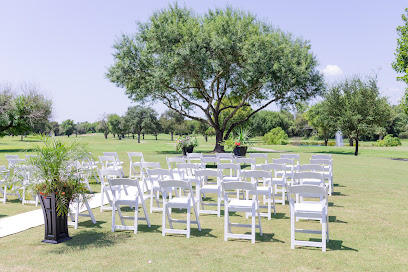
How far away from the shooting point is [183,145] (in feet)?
61.8

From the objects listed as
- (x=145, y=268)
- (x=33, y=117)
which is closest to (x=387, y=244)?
(x=145, y=268)

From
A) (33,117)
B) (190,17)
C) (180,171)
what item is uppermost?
(190,17)

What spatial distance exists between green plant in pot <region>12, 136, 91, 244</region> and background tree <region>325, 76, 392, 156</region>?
29.5 metres

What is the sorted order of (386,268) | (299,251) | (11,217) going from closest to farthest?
(386,268) < (299,251) < (11,217)

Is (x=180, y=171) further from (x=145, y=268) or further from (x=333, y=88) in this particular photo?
(x=333, y=88)

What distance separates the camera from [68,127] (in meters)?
120

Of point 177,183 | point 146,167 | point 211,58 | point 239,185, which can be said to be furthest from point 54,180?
point 211,58

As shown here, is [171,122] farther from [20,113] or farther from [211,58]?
[211,58]

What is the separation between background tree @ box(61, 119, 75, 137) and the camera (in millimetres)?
119625

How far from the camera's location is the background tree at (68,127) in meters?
120

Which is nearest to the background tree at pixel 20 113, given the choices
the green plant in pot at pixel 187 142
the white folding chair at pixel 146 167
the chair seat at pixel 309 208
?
the green plant in pot at pixel 187 142

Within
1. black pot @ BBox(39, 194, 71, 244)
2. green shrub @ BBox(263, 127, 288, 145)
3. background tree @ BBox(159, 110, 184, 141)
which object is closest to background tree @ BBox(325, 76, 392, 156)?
green shrub @ BBox(263, 127, 288, 145)

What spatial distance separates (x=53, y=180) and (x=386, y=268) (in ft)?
15.6

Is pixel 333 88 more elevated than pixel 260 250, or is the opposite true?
pixel 333 88
